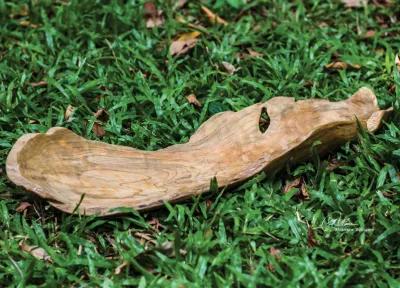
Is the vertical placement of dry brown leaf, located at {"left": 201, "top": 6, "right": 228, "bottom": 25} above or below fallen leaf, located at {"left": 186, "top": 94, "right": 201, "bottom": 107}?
above

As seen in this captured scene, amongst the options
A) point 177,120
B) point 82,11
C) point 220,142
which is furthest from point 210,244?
point 82,11

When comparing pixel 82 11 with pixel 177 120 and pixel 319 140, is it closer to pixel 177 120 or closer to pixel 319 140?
pixel 177 120

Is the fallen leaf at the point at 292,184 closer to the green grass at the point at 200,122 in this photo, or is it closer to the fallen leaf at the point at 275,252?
the green grass at the point at 200,122

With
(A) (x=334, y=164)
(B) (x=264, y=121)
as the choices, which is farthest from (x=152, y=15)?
(A) (x=334, y=164)

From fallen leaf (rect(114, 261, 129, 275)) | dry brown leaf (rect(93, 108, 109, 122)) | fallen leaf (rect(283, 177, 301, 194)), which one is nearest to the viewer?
fallen leaf (rect(114, 261, 129, 275))

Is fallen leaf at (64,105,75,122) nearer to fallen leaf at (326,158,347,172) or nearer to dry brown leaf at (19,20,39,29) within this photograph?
dry brown leaf at (19,20,39,29)

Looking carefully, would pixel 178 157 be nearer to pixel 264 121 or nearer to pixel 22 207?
pixel 264 121

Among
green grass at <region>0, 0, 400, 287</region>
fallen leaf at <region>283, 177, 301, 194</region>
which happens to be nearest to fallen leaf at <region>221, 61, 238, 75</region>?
green grass at <region>0, 0, 400, 287</region>
